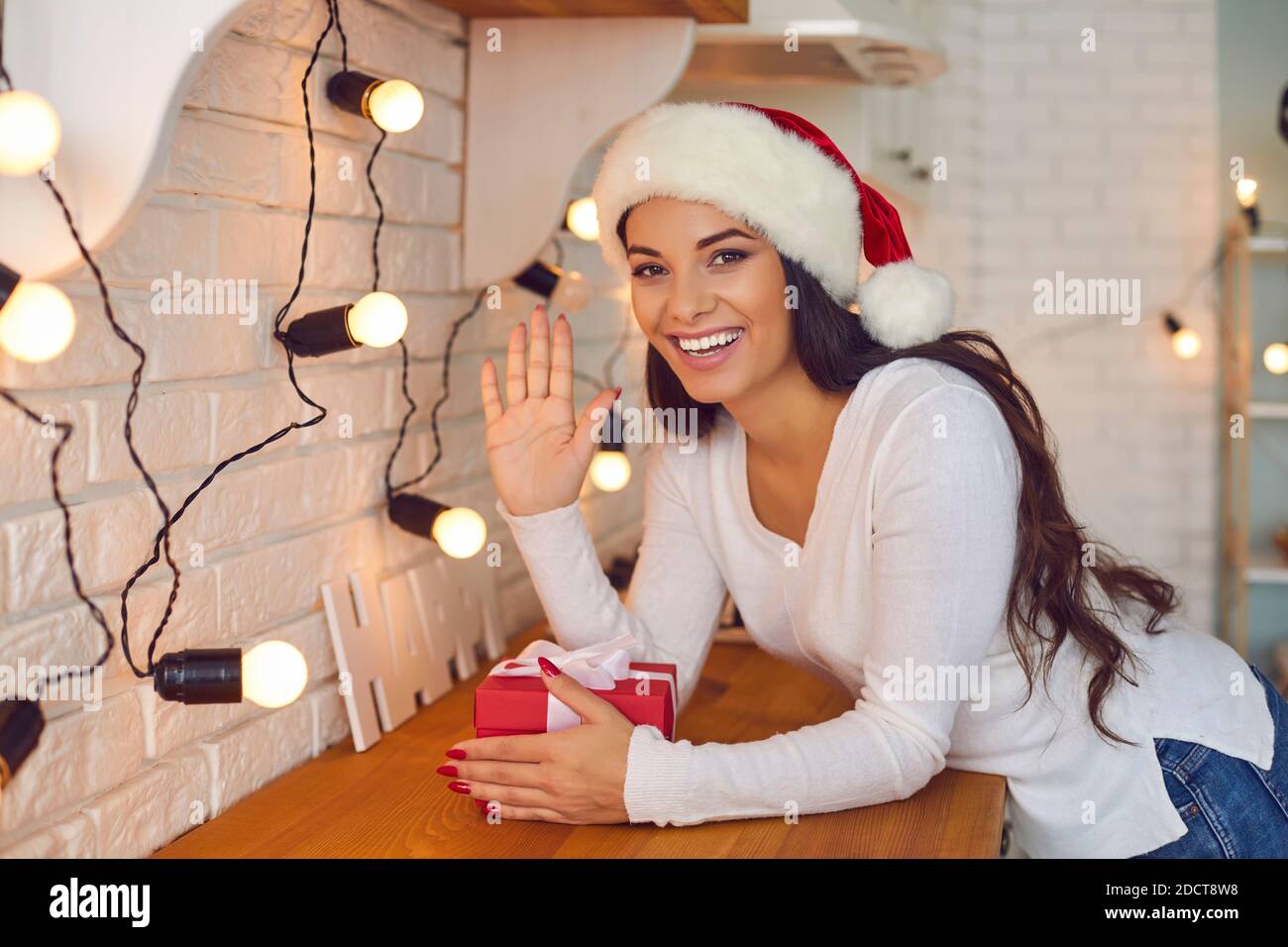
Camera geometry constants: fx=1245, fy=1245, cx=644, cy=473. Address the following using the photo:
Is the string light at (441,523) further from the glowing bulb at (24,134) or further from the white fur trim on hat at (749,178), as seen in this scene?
the glowing bulb at (24,134)

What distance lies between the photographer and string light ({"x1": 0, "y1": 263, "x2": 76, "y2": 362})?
747 millimetres

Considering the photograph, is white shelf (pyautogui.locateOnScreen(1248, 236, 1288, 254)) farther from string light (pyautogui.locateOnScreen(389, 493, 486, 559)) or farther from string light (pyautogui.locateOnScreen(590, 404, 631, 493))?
string light (pyautogui.locateOnScreen(389, 493, 486, 559))

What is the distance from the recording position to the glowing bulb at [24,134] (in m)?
0.70

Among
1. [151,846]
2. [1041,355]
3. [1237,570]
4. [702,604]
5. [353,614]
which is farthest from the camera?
[1041,355]

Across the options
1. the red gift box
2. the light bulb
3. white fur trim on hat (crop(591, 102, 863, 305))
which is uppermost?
white fur trim on hat (crop(591, 102, 863, 305))

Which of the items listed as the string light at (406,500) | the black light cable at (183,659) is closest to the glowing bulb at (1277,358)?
the string light at (406,500)

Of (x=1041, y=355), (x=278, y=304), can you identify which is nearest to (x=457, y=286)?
(x=278, y=304)

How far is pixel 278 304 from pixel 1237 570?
8.28ft

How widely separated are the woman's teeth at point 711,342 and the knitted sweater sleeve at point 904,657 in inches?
8.0

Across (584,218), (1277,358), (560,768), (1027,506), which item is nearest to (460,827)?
(560,768)

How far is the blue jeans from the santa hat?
1.56ft

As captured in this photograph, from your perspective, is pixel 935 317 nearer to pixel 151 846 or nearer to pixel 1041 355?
pixel 151 846

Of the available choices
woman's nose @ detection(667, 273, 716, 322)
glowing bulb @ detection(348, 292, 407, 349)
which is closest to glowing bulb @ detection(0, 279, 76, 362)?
glowing bulb @ detection(348, 292, 407, 349)
